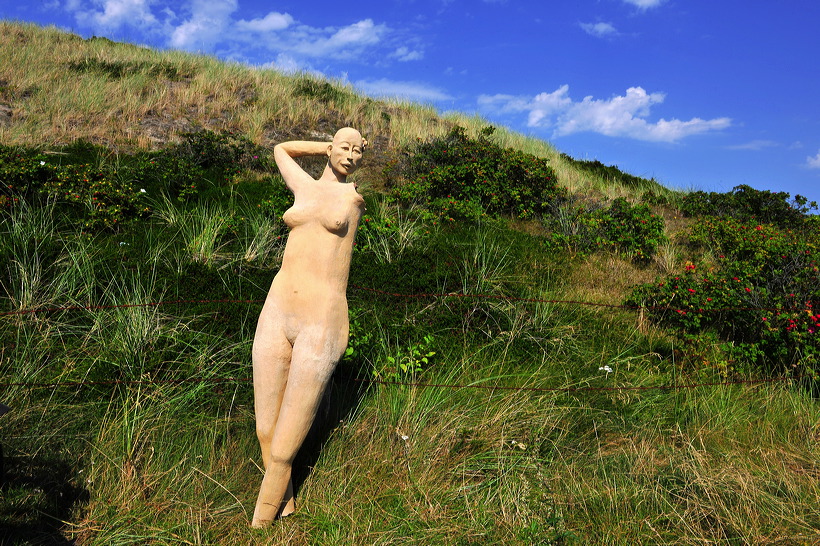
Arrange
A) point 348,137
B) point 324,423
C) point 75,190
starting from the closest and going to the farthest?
point 348,137 < point 324,423 < point 75,190

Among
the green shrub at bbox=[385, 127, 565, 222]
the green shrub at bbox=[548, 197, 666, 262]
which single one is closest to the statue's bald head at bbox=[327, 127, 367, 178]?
the green shrub at bbox=[385, 127, 565, 222]

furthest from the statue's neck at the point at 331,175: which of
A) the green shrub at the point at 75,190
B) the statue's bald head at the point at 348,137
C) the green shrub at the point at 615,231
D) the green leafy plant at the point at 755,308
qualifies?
the green shrub at the point at 615,231

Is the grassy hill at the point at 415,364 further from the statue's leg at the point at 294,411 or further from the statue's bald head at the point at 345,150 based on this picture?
the statue's bald head at the point at 345,150

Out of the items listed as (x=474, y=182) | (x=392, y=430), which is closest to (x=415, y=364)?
(x=392, y=430)

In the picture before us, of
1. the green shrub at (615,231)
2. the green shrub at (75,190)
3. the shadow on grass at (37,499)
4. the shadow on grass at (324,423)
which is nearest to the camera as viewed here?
the shadow on grass at (37,499)

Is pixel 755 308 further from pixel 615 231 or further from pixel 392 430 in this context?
pixel 392 430

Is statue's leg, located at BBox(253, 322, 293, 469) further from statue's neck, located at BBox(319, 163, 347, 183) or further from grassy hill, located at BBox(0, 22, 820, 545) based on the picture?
statue's neck, located at BBox(319, 163, 347, 183)

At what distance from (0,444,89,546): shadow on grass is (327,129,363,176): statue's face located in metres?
2.31

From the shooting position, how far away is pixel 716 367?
5203mm

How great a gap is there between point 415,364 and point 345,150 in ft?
6.61

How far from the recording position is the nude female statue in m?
2.78

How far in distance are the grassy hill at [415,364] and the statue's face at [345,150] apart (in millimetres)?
1661

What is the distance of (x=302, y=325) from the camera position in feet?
9.14

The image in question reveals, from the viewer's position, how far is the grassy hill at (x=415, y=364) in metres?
2.98
